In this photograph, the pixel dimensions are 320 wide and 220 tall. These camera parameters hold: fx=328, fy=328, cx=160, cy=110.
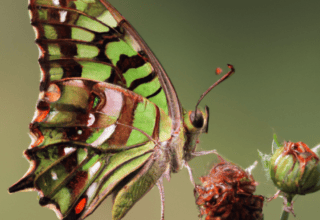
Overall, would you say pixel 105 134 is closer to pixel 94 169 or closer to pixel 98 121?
pixel 98 121

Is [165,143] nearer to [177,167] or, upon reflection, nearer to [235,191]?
[177,167]

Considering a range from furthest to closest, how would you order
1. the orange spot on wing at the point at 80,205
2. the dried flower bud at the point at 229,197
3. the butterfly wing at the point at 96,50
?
the orange spot on wing at the point at 80,205
the butterfly wing at the point at 96,50
the dried flower bud at the point at 229,197

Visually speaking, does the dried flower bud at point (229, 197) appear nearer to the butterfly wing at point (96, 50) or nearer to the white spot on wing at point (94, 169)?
the butterfly wing at point (96, 50)

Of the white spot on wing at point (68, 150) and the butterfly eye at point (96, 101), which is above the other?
the butterfly eye at point (96, 101)

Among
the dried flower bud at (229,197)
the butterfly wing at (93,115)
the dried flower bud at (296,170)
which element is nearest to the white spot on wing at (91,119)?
the butterfly wing at (93,115)

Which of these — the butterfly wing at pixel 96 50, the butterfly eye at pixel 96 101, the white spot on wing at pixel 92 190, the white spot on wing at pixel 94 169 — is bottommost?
the white spot on wing at pixel 92 190

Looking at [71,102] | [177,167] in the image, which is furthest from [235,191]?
[71,102]

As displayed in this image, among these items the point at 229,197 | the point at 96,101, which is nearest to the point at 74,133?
the point at 96,101
